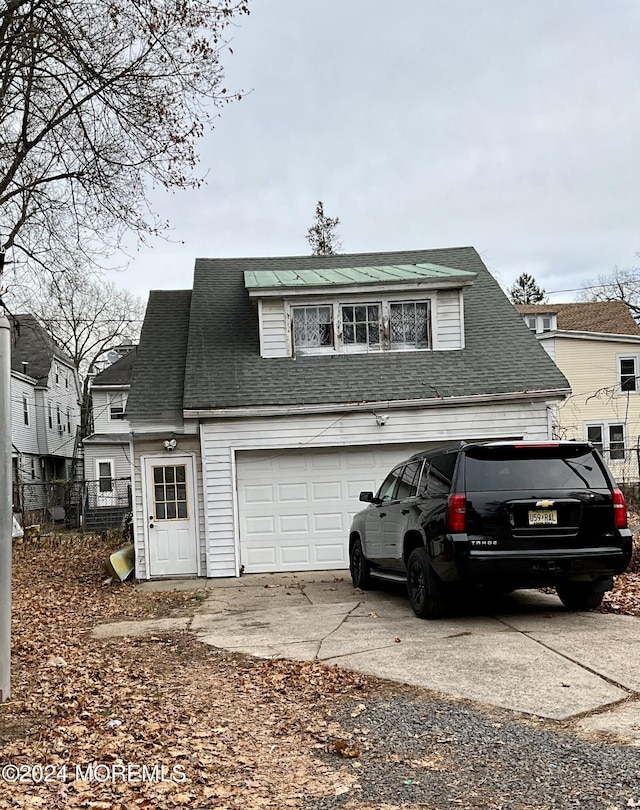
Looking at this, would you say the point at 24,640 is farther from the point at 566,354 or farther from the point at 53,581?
the point at 566,354

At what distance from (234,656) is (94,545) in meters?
13.9

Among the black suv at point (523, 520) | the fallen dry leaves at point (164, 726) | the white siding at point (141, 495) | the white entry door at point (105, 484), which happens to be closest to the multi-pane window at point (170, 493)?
the white siding at point (141, 495)

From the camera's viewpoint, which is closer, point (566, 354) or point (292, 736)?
point (292, 736)

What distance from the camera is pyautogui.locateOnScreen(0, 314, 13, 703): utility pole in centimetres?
568

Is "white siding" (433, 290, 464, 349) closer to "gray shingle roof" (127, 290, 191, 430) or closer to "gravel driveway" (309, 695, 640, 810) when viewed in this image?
"gray shingle roof" (127, 290, 191, 430)

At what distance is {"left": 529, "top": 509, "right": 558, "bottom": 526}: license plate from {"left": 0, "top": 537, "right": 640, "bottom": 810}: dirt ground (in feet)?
6.62

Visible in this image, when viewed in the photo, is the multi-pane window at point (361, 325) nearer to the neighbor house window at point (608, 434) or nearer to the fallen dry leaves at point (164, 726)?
the fallen dry leaves at point (164, 726)

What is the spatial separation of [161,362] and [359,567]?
5.97 metres

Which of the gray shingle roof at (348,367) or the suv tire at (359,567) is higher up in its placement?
the gray shingle roof at (348,367)

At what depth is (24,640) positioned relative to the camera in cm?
839

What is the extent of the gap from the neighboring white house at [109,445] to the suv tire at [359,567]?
1829 centimetres

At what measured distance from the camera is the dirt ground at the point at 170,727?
4.20 m

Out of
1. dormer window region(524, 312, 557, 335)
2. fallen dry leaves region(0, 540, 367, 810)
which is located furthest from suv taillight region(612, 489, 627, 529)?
dormer window region(524, 312, 557, 335)

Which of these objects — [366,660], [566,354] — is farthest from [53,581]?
[566,354]
